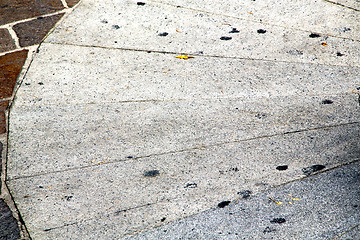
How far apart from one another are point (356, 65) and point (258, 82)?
102cm

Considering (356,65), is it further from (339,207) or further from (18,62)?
(18,62)

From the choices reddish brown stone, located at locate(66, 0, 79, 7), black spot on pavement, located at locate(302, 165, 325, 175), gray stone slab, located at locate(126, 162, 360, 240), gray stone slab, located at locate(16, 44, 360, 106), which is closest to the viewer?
gray stone slab, located at locate(126, 162, 360, 240)

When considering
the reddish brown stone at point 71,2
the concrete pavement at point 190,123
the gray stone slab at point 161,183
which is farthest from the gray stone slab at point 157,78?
the reddish brown stone at point 71,2

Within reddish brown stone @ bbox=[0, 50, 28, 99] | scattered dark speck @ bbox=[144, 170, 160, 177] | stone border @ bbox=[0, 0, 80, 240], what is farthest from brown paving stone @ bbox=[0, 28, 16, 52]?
scattered dark speck @ bbox=[144, 170, 160, 177]

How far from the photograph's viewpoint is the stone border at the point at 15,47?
7.29ft

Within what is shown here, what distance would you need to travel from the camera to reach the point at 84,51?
3.49m

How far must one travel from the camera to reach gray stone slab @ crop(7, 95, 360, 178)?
102 inches

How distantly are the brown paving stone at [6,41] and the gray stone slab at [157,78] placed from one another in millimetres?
339

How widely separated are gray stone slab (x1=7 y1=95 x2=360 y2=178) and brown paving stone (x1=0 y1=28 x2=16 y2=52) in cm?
92

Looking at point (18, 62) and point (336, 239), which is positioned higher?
point (18, 62)

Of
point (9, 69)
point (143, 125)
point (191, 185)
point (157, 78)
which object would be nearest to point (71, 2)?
point (9, 69)

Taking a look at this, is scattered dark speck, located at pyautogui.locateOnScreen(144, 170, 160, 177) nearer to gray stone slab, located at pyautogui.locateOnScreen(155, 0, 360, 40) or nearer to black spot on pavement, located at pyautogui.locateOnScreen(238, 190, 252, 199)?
black spot on pavement, located at pyautogui.locateOnScreen(238, 190, 252, 199)

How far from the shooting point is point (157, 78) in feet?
10.7

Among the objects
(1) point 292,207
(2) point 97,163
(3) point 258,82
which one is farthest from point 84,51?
(1) point 292,207
